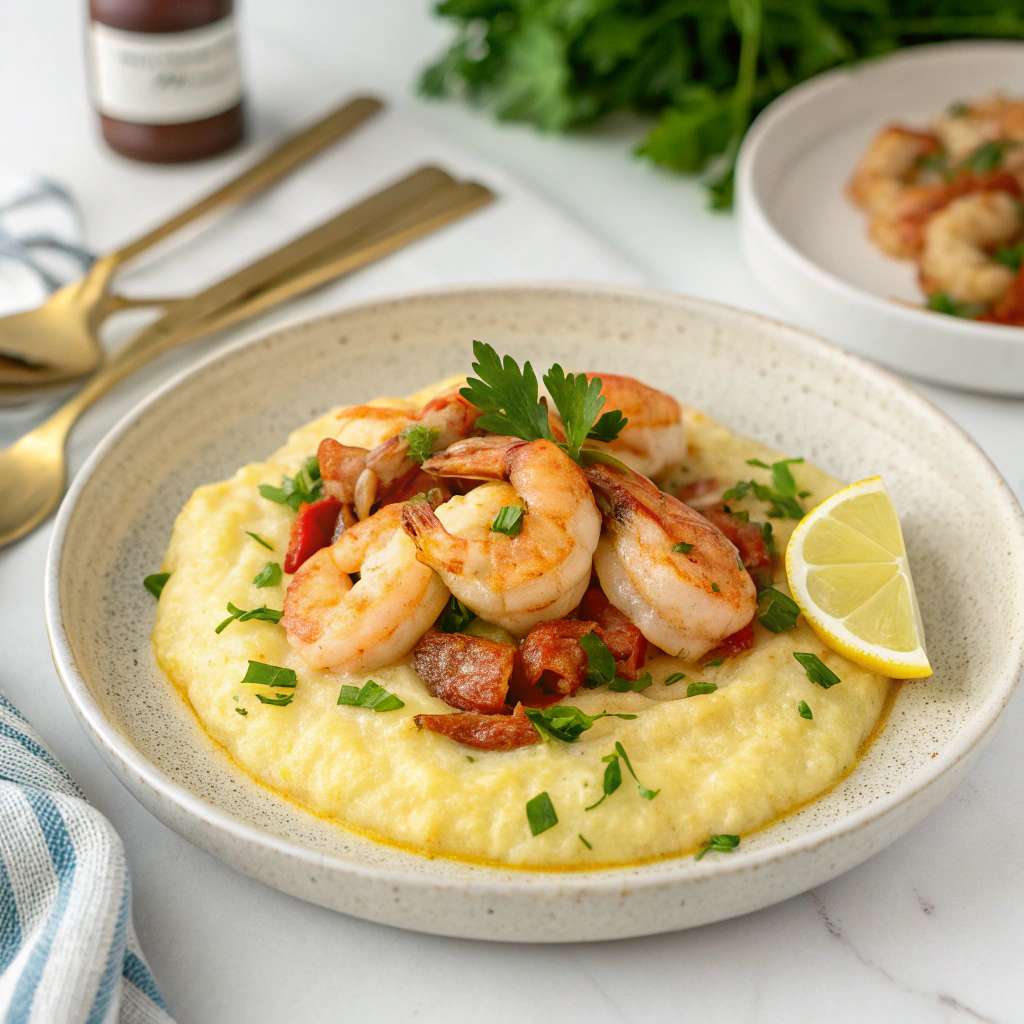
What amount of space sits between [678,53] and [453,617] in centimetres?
440

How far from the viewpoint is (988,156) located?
19.1 ft

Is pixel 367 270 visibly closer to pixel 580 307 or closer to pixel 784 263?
pixel 580 307

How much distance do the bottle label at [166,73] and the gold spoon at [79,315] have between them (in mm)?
436

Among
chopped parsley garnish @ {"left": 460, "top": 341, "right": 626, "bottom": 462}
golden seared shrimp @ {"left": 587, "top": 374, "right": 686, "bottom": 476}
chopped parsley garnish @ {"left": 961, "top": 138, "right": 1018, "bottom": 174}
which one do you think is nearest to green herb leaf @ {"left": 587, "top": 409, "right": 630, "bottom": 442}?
chopped parsley garnish @ {"left": 460, "top": 341, "right": 626, "bottom": 462}

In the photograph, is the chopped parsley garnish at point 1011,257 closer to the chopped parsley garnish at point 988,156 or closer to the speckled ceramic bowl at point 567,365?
the chopped parsley garnish at point 988,156

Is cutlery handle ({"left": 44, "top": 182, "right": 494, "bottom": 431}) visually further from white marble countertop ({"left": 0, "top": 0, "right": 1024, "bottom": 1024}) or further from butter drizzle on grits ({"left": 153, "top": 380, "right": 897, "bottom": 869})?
butter drizzle on grits ({"left": 153, "top": 380, "right": 897, "bottom": 869})

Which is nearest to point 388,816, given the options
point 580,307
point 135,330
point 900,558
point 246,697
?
point 246,697

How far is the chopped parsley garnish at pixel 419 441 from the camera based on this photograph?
11.2 ft

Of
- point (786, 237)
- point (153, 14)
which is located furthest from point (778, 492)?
point (153, 14)

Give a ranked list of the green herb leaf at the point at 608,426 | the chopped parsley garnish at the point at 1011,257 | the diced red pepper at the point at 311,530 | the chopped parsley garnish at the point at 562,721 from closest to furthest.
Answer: the chopped parsley garnish at the point at 562,721, the green herb leaf at the point at 608,426, the diced red pepper at the point at 311,530, the chopped parsley garnish at the point at 1011,257

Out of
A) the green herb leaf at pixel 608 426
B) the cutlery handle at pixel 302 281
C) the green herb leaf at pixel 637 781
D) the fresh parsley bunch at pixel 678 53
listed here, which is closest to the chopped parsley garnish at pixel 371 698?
the green herb leaf at pixel 637 781

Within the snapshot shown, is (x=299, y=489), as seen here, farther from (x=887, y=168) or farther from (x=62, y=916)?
(x=887, y=168)

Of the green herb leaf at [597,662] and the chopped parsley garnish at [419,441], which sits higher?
the chopped parsley garnish at [419,441]

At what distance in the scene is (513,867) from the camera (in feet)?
9.07
